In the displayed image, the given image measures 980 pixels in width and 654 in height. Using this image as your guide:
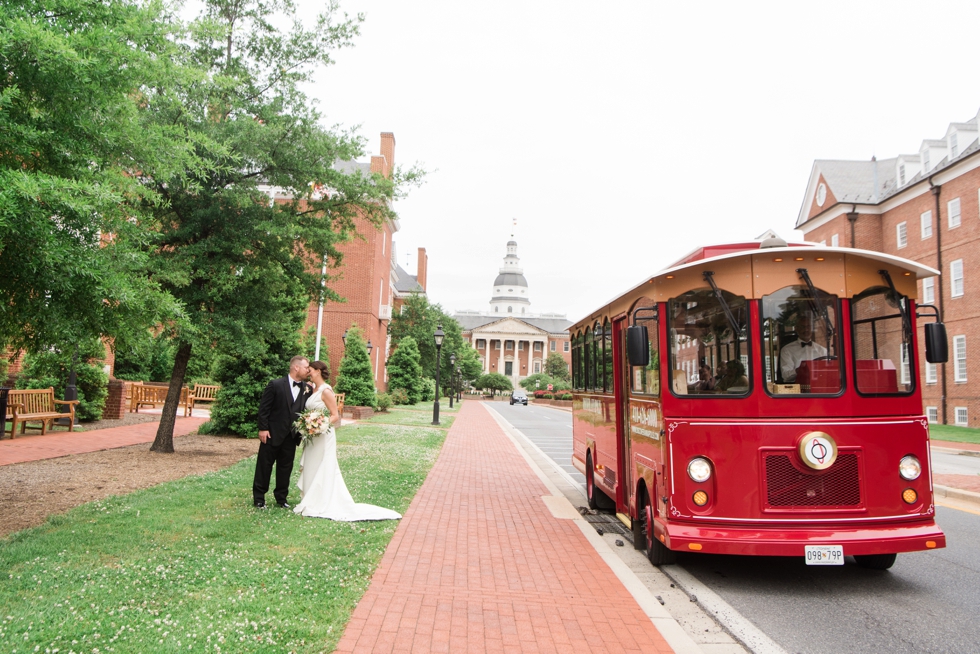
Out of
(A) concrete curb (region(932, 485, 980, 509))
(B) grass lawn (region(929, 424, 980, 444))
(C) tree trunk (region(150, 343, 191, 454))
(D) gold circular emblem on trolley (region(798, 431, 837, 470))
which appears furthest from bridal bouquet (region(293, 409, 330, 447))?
(B) grass lawn (region(929, 424, 980, 444))

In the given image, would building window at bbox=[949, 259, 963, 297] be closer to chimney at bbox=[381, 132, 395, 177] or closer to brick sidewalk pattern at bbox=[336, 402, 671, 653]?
brick sidewalk pattern at bbox=[336, 402, 671, 653]

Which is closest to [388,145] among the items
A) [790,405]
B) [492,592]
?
[790,405]

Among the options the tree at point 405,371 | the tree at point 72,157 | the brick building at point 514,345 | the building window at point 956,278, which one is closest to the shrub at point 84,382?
the tree at point 72,157

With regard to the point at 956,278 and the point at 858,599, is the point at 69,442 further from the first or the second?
the point at 956,278

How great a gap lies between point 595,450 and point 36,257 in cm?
692

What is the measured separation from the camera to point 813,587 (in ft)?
20.1

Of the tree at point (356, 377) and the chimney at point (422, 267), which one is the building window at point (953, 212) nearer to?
the tree at point (356, 377)

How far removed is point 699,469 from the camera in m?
5.94

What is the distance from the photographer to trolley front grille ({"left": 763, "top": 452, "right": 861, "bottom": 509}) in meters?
5.82

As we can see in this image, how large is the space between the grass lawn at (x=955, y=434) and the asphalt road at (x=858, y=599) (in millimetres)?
20456

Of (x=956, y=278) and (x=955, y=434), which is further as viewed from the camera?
(x=956, y=278)

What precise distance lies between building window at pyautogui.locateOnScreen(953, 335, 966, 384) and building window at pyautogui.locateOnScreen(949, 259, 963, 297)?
2.19 meters

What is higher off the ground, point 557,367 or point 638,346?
point 557,367

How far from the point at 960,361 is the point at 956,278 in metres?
4.02
